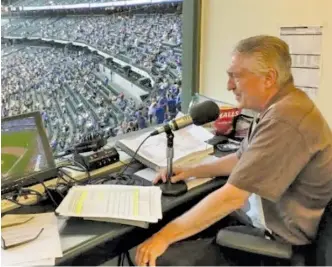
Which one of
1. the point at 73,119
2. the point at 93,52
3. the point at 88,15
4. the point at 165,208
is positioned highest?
the point at 88,15

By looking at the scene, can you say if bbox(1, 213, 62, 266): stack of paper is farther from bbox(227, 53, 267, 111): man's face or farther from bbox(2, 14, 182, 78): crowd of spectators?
bbox(2, 14, 182, 78): crowd of spectators

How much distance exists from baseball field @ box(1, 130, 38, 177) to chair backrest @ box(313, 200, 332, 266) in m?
1.14

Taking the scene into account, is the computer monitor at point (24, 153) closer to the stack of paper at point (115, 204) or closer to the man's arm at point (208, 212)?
the stack of paper at point (115, 204)

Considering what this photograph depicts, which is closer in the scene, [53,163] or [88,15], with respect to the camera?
[53,163]

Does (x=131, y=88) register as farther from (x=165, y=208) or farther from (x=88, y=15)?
(x=165, y=208)

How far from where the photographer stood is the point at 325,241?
4.47 feet

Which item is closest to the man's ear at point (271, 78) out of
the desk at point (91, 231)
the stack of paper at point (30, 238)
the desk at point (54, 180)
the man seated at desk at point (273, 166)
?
the man seated at desk at point (273, 166)

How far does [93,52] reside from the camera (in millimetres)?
2312

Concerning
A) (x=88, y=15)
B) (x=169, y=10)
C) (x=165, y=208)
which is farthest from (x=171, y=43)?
(x=165, y=208)

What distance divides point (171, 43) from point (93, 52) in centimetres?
57

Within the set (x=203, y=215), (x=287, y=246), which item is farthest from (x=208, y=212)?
(x=287, y=246)

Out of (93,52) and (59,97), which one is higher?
(93,52)

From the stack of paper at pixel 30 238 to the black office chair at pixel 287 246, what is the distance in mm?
599

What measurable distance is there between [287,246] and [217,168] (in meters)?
0.49
